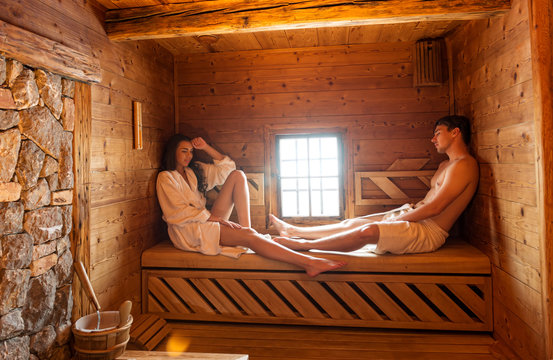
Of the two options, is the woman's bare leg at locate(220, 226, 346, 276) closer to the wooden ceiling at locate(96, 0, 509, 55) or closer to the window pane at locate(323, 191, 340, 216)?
→ the window pane at locate(323, 191, 340, 216)

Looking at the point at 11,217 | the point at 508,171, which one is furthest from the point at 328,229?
the point at 11,217

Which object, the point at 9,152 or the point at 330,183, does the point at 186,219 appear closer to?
the point at 9,152

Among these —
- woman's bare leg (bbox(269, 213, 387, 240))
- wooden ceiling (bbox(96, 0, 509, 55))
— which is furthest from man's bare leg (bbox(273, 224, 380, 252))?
wooden ceiling (bbox(96, 0, 509, 55))

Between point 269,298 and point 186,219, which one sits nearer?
point 269,298

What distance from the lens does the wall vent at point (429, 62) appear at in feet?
10.7

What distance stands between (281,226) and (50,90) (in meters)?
2.08

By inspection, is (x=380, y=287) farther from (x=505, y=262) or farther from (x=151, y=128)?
(x=151, y=128)

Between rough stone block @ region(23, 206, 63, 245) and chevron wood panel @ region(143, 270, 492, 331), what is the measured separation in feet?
3.38

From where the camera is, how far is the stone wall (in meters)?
1.69

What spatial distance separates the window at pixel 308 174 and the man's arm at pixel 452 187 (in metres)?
1.09

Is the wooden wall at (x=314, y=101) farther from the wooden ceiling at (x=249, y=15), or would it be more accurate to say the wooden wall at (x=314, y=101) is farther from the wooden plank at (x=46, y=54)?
the wooden plank at (x=46, y=54)

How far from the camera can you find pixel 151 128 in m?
3.16

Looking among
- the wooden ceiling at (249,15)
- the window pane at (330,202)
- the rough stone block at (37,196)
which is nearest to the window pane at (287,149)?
the window pane at (330,202)

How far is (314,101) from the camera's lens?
139 inches
